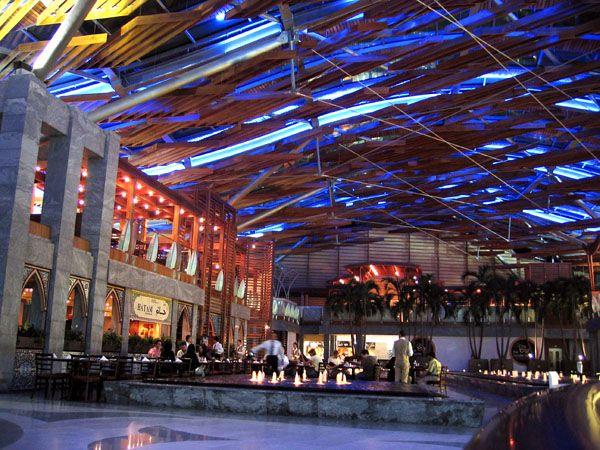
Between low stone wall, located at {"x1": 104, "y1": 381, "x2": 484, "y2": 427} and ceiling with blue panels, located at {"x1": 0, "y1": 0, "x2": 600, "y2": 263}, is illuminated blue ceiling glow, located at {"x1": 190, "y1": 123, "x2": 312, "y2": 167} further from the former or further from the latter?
low stone wall, located at {"x1": 104, "y1": 381, "x2": 484, "y2": 427}

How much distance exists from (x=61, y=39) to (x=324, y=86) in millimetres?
9375

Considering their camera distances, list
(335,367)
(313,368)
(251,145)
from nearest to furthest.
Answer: (335,367), (313,368), (251,145)

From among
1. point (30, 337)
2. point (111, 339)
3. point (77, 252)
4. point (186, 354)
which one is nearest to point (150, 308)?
point (111, 339)

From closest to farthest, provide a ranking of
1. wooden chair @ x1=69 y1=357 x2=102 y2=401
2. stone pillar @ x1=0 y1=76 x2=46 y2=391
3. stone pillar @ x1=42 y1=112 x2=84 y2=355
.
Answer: wooden chair @ x1=69 y1=357 x2=102 y2=401 < stone pillar @ x1=0 y1=76 x2=46 y2=391 < stone pillar @ x1=42 y1=112 x2=84 y2=355

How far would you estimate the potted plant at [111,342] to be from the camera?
52.5 feet

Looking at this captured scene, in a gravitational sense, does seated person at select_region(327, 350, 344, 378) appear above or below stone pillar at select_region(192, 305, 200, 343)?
below

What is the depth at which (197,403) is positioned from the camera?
970 cm

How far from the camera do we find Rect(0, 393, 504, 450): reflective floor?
6.07 meters

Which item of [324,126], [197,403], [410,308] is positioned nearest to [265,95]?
[324,126]

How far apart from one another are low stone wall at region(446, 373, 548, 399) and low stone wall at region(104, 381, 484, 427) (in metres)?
6.06

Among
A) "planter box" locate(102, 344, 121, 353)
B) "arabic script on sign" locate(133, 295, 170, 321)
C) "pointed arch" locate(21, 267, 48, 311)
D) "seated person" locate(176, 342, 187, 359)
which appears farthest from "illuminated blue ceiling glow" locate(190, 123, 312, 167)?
"pointed arch" locate(21, 267, 48, 311)

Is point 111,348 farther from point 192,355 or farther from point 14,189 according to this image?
point 14,189

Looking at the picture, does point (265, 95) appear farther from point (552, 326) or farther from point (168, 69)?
point (552, 326)

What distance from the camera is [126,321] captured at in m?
17.1
